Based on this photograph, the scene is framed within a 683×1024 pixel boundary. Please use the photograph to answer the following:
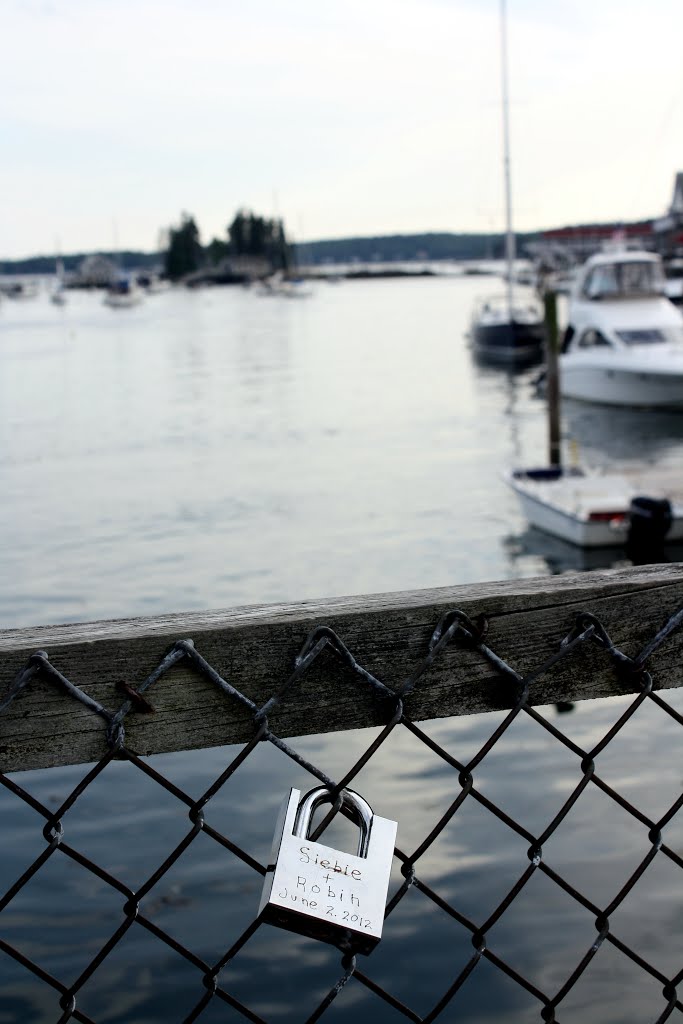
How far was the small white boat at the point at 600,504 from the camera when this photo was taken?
52.9 ft

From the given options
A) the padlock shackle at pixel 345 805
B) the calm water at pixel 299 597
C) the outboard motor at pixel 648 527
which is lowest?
the calm water at pixel 299 597

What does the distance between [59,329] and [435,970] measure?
10738 cm

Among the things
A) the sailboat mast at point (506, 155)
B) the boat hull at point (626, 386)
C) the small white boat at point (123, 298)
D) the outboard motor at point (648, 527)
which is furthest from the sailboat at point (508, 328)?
the small white boat at point (123, 298)

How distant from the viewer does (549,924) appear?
23.6ft

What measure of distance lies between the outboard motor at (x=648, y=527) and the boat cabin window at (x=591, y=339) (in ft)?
69.2

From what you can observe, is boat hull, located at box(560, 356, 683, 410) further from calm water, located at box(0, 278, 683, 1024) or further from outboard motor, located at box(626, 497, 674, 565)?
outboard motor, located at box(626, 497, 674, 565)

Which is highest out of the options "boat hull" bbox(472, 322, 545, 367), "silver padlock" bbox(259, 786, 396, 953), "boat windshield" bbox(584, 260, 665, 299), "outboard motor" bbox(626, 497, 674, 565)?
"boat windshield" bbox(584, 260, 665, 299)

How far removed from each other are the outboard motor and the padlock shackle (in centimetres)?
1476

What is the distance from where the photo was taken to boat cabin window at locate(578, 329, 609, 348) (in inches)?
1437

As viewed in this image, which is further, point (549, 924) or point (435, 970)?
point (549, 924)

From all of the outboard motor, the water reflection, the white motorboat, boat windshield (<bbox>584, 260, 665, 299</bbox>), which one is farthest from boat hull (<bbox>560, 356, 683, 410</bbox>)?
the outboard motor

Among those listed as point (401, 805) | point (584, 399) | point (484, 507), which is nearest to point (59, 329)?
point (584, 399)

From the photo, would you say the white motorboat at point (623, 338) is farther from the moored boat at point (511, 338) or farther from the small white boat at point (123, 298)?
the small white boat at point (123, 298)

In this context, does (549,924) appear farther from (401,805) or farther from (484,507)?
(484,507)
